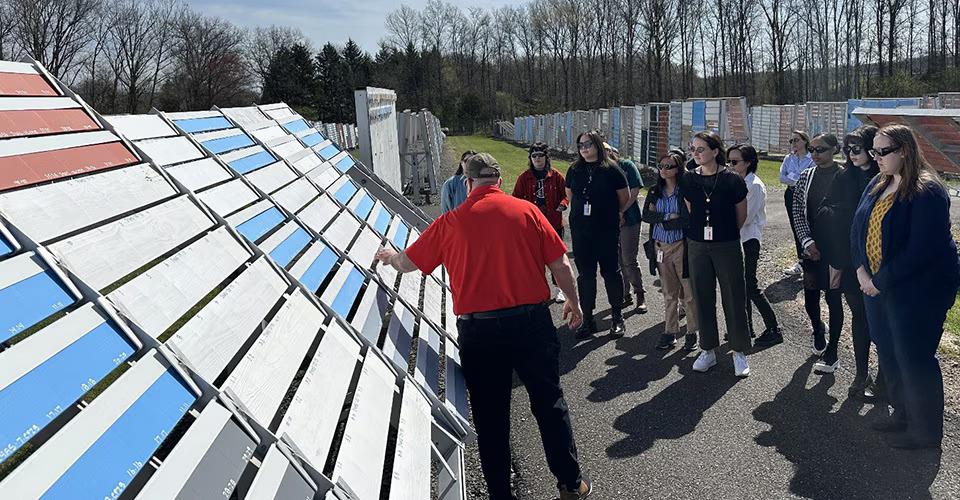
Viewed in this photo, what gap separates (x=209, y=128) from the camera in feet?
19.7

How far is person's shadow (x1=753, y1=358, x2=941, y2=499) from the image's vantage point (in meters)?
3.79

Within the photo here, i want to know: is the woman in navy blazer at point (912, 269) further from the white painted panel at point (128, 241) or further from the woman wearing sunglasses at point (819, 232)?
the white painted panel at point (128, 241)

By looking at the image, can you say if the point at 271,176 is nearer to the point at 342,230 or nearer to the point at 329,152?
the point at 342,230

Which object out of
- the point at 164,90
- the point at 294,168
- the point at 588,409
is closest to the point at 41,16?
the point at 164,90

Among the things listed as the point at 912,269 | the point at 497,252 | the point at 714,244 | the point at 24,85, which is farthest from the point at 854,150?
the point at 24,85

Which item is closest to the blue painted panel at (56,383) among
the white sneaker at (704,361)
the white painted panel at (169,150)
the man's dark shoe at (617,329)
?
the white painted panel at (169,150)

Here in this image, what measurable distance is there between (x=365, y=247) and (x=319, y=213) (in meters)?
0.46

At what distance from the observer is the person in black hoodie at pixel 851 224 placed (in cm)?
491

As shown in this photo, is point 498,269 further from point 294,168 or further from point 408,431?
point 294,168

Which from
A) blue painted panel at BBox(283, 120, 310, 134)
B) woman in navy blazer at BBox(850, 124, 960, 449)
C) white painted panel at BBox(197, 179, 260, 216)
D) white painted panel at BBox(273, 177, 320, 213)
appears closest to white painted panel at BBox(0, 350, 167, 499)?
white painted panel at BBox(197, 179, 260, 216)

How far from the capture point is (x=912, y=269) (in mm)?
3961

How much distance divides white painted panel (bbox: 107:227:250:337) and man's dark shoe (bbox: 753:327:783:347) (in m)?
4.25

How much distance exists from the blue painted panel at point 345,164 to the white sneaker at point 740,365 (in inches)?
188

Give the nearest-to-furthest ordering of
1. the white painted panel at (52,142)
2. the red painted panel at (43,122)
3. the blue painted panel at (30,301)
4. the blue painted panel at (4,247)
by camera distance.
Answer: the blue painted panel at (30,301) → the blue painted panel at (4,247) → the white painted panel at (52,142) → the red painted panel at (43,122)
